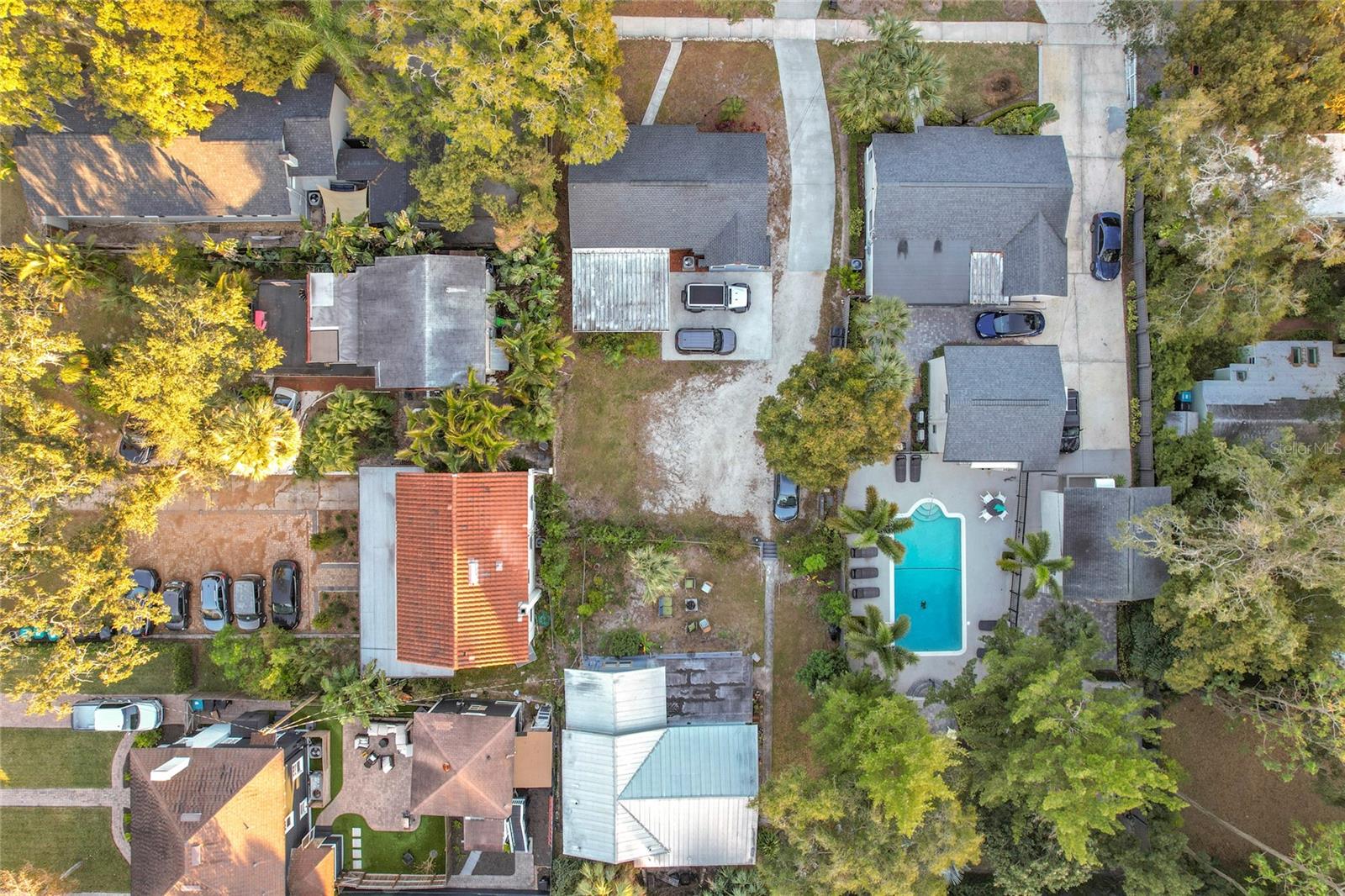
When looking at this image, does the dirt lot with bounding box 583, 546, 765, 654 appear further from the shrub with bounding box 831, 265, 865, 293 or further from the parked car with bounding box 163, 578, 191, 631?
the parked car with bounding box 163, 578, 191, 631

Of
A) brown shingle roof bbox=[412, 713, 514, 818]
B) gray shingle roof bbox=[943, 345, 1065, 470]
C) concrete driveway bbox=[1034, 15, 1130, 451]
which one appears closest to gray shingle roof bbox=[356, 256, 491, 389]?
brown shingle roof bbox=[412, 713, 514, 818]

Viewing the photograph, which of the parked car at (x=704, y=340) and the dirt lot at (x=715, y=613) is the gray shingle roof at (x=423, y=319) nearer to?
the parked car at (x=704, y=340)

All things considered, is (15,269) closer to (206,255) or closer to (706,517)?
(206,255)

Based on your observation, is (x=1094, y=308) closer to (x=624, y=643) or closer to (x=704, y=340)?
(x=704, y=340)

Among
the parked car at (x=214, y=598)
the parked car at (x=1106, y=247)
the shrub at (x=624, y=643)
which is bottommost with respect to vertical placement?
the shrub at (x=624, y=643)

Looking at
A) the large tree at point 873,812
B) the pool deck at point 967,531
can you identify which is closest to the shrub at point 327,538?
the large tree at point 873,812

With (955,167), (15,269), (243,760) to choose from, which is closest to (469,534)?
(243,760)

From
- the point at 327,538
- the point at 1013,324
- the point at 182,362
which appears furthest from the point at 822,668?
the point at 182,362
